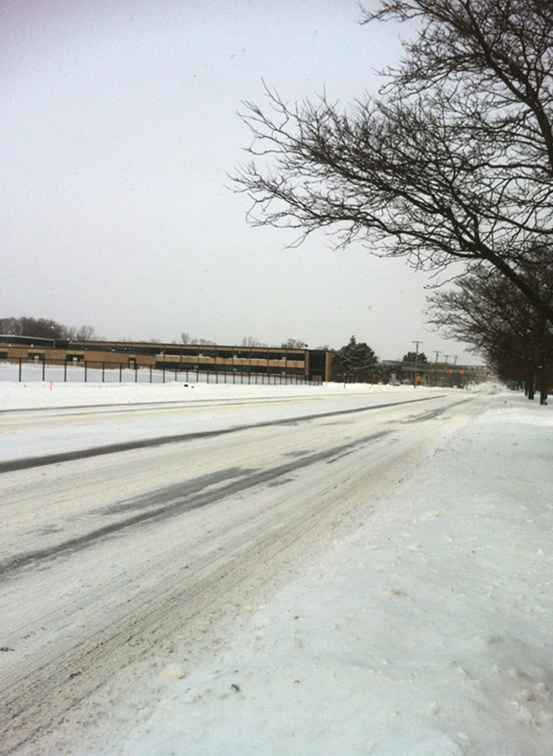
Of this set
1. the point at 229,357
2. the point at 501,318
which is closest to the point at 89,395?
the point at 501,318

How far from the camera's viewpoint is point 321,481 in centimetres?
739

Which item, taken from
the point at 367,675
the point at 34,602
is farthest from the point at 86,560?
the point at 367,675

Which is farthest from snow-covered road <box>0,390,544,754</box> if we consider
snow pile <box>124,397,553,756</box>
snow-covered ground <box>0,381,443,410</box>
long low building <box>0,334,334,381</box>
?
long low building <box>0,334,334,381</box>

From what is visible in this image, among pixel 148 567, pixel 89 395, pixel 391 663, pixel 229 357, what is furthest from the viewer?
pixel 229 357

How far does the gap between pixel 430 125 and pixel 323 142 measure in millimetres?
1558

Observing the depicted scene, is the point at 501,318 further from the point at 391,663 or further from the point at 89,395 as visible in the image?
the point at 391,663

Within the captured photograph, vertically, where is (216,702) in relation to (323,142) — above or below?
below

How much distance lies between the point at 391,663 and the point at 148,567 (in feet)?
6.83

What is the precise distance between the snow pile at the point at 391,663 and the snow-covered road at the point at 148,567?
0.10ft

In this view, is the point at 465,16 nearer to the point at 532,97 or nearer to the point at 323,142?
the point at 532,97

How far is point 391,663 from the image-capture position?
2.60 meters

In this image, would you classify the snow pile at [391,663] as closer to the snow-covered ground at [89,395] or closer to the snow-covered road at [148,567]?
the snow-covered road at [148,567]

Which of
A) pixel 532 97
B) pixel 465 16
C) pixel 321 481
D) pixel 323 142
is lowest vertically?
pixel 321 481

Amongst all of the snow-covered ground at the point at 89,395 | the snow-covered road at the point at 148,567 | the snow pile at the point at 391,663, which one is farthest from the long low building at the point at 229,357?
the snow pile at the point at 391,663
